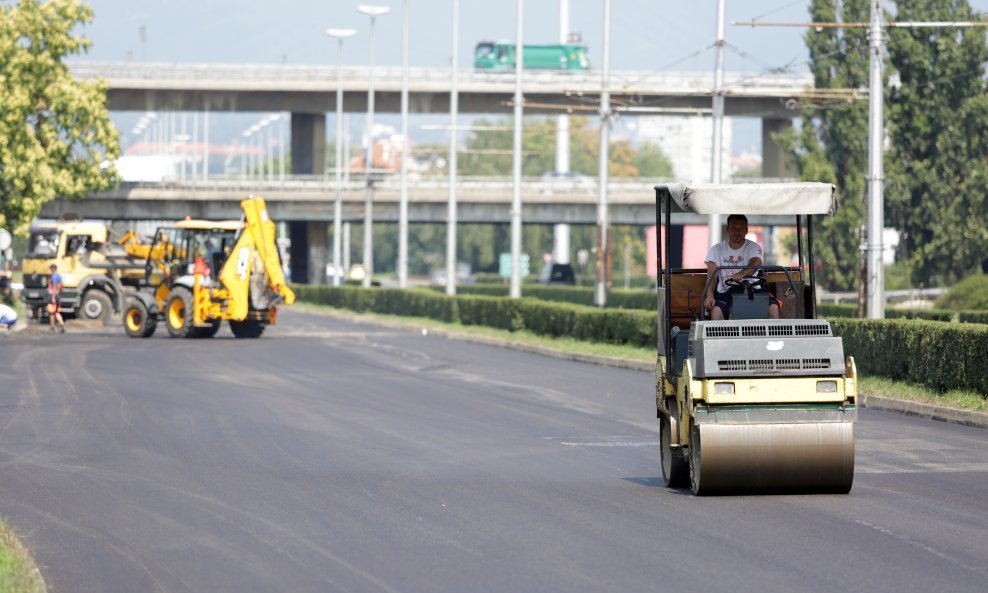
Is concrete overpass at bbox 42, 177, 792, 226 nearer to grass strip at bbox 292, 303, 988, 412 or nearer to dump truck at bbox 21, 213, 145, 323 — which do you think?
grass strip at bbox 292, 303, 988, 412

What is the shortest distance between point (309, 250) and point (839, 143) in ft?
135

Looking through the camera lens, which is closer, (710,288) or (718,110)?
(710,288)

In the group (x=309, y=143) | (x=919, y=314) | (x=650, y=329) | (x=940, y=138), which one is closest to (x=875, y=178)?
(x=650, y=329)

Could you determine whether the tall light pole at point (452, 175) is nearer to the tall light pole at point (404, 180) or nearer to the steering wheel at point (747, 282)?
the tall light pole at point (404, 180)

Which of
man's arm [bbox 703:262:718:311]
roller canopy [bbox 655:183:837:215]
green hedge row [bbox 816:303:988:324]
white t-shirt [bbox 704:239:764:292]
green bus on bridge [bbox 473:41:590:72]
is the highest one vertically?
green bus on bridge [bbox 473:41:590:72]

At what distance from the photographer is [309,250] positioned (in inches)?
3875

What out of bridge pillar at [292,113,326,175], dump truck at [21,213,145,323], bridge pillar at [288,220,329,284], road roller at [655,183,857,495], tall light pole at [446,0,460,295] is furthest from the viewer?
bridge pillar at [288,220,329,284]

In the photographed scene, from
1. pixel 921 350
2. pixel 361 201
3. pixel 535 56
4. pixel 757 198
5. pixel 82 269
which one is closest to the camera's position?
pixel 757 198

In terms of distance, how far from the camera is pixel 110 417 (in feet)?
70.2

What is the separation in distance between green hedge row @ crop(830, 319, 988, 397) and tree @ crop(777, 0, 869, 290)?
37512 millimetres

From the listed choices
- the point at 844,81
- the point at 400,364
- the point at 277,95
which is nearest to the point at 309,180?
the point at 277,95

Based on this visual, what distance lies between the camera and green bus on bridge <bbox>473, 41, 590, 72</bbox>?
101 metres

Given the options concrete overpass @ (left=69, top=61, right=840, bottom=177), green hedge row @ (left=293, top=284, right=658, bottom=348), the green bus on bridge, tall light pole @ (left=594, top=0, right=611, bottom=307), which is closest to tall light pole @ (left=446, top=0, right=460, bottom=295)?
green hedge row @ (left=293, top=284, right=658, bottom=348)

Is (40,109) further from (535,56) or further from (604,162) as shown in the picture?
(535,56)
